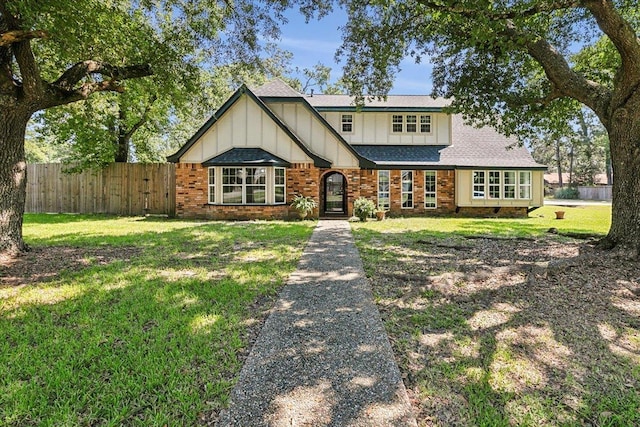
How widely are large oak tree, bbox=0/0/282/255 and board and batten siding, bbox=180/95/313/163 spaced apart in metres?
5.54

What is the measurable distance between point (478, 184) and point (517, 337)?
1472 cm

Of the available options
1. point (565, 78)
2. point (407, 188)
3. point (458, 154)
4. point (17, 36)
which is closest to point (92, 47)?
point (17, 36)

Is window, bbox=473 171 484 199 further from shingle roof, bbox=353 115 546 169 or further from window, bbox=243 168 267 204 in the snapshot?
window, bbox=243 168 267 204

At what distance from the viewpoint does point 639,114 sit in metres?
6.61

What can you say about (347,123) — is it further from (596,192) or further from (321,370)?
(596,192)

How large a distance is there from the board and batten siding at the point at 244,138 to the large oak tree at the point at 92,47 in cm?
554

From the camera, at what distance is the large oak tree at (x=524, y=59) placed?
255 inches

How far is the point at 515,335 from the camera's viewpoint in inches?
140

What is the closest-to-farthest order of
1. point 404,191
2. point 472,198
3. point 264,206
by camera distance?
point 264,206
point 472,198
point 404,191

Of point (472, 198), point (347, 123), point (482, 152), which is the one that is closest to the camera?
point (472, 198)

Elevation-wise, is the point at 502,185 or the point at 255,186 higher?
the point at 502,185

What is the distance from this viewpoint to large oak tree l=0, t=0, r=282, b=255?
5918mm

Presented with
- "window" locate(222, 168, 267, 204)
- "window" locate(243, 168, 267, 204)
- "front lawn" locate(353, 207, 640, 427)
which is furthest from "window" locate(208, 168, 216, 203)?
"front lawn" locate(353, 207, 640, 427)

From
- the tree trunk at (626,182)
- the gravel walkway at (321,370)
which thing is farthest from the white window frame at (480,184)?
the gravel walkway at (321,370)
